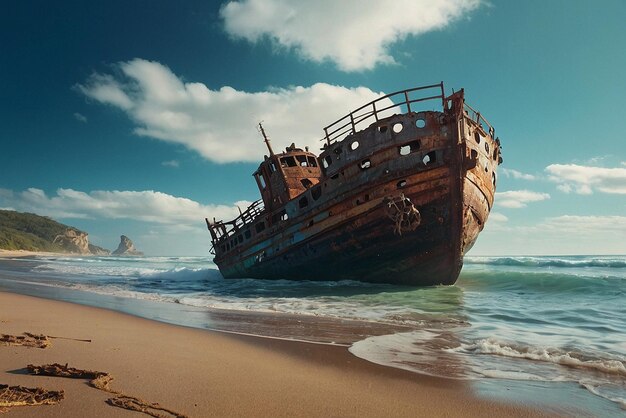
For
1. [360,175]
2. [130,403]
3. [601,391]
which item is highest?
[360,175]

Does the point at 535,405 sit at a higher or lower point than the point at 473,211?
lower

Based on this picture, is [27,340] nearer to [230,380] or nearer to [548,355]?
[230,380]

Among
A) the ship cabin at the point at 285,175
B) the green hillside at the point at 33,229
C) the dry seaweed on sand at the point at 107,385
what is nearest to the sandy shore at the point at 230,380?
the dry seaweed on sand at the point at 107,385

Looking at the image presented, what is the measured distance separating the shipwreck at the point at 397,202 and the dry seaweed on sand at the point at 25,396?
11.2 meters

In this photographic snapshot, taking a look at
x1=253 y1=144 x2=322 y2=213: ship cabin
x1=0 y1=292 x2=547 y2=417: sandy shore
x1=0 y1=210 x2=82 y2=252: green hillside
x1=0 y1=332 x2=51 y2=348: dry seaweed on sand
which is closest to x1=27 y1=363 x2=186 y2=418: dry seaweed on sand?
x1=0 y1=292 x2=547 y2=417: sandy shore

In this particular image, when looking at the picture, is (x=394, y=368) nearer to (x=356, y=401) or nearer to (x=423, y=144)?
(x=356, y=401)

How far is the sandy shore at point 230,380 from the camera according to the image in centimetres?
268

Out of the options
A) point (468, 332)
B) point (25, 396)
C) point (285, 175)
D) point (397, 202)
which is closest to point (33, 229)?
point (285, 175)

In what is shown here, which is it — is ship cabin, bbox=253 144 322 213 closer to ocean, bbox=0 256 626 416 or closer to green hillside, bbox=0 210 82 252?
ocean, bbox=0 256 626 416

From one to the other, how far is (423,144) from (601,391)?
10439mm

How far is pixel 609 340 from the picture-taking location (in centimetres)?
623

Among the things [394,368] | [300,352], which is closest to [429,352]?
[394,368]

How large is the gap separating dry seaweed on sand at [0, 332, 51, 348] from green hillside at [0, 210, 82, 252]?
10793 centimetres

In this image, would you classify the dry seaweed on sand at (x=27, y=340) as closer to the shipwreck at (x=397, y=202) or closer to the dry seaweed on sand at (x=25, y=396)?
the dry seaweed on sand at (x=25, y=396)
